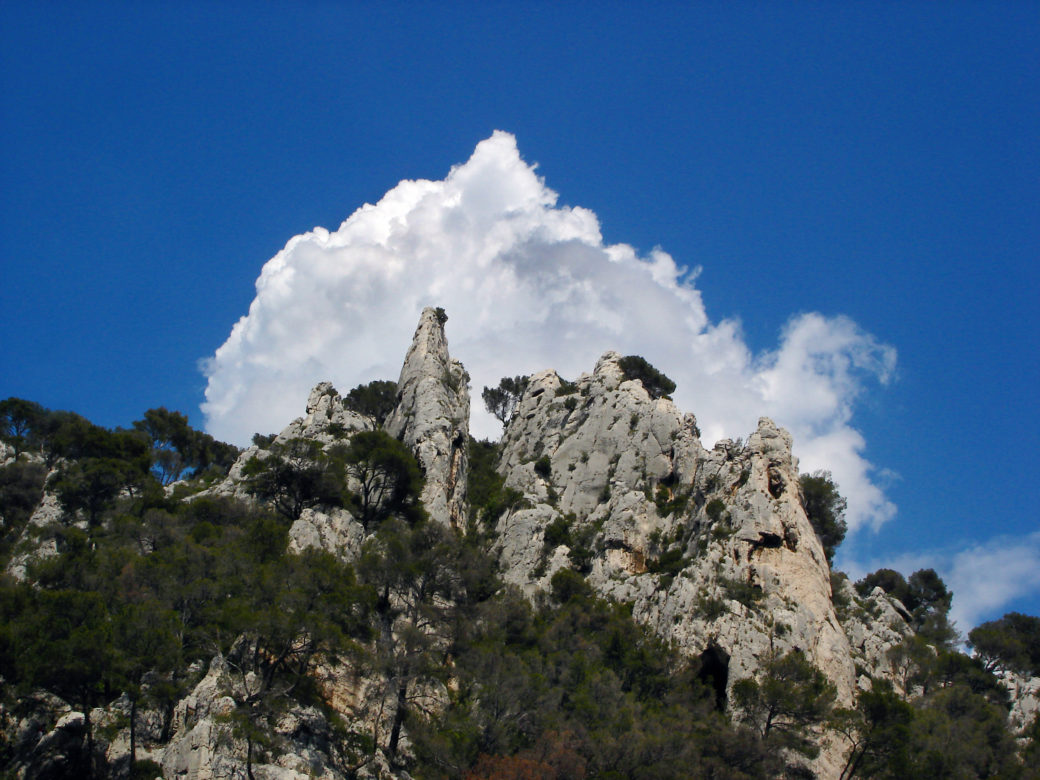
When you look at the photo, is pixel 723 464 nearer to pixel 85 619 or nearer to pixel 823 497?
pixel 823 497

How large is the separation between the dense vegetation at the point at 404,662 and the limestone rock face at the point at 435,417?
4.11 metres

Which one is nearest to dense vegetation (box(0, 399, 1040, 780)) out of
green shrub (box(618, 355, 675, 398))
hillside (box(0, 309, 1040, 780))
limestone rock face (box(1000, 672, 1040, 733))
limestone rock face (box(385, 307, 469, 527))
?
hillside (box(0, 309, 1040, 780))

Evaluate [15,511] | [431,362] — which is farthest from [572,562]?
[15,511]

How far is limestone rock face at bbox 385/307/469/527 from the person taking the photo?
61.2 m

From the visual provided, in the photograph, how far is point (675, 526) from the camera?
58.6 m

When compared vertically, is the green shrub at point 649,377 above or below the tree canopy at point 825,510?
above

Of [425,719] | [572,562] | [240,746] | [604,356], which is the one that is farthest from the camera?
[604,356]

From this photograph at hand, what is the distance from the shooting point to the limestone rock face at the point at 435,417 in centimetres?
6116

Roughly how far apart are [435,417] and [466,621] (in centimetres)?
2533

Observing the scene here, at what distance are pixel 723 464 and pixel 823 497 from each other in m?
19.0

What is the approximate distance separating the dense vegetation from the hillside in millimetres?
163

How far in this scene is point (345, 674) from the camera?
38.7m

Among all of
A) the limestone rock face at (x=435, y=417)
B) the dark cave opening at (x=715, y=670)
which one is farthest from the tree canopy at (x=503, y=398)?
the dark cave opening at (x=715, y=670)

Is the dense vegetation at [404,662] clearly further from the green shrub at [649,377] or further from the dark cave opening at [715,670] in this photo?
the green shrub at [649,377]
